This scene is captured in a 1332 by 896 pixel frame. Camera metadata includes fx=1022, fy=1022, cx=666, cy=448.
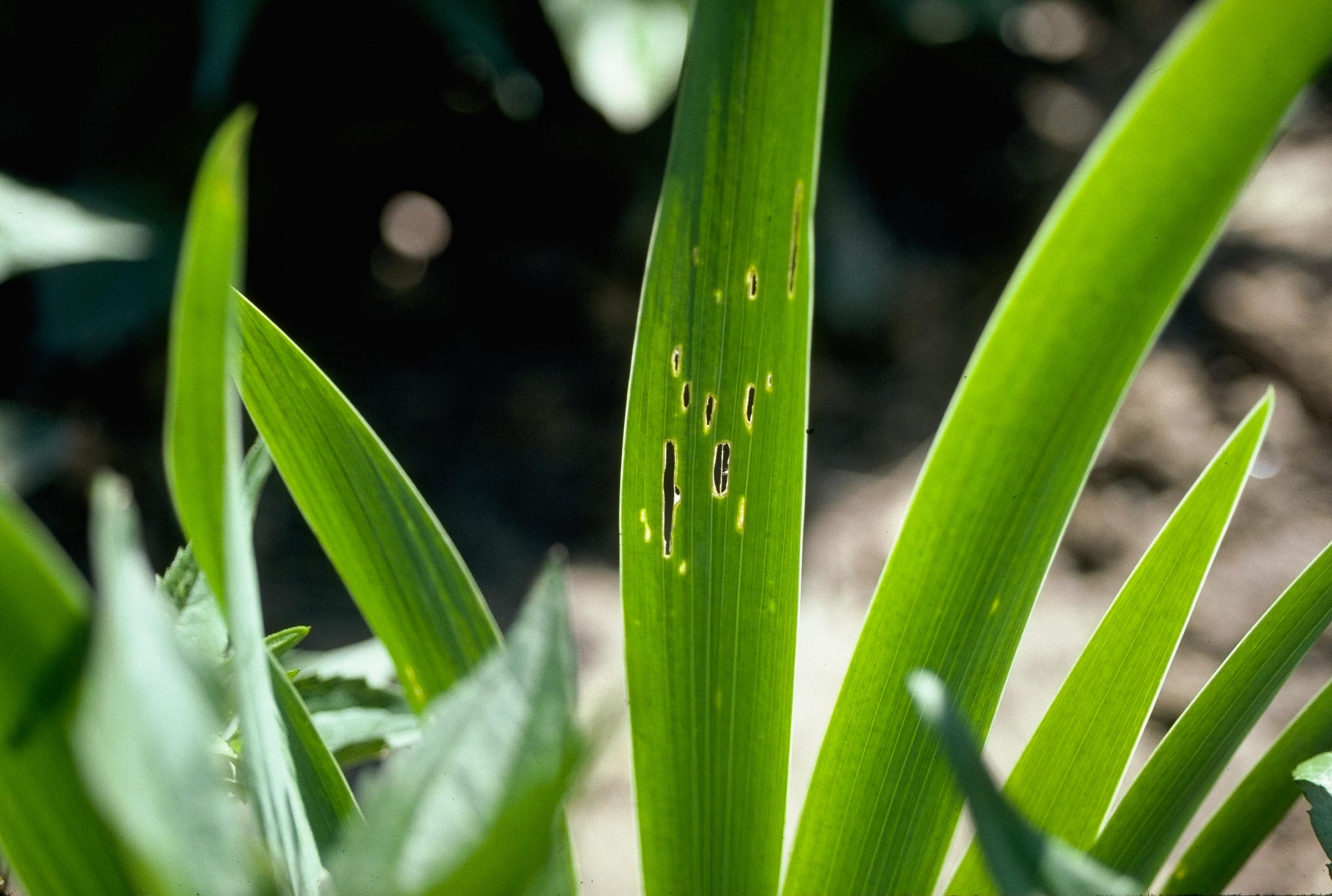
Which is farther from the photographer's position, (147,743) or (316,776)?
(316,776)

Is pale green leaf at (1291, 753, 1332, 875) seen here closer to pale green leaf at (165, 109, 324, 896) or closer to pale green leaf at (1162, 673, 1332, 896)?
pale green leaf at (1162, 673, 1332, 896)

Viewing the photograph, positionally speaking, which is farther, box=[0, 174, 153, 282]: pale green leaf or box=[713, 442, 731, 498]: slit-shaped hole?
box=[0, 174, 153, 282]: pale green leaf

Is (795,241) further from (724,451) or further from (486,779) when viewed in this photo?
(486,779)

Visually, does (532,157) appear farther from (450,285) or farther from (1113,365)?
(1113,365)

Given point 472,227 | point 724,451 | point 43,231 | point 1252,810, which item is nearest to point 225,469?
point 724,451

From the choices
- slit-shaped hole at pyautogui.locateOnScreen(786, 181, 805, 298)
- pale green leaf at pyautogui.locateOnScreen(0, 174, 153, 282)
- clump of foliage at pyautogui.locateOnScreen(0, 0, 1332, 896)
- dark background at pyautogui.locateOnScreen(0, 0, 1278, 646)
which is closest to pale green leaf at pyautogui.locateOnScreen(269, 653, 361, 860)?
clump of foliage at pyautogui.locateOnScreen(0, 0, 1332, 896)

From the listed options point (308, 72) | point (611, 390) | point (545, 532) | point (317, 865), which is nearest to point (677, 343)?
point (317, 865)

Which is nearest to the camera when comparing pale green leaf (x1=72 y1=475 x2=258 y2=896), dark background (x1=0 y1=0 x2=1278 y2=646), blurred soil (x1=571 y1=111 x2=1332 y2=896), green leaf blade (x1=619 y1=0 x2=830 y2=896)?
pale green leaf (x1=72 y1=475 x2=258 y2=896)
